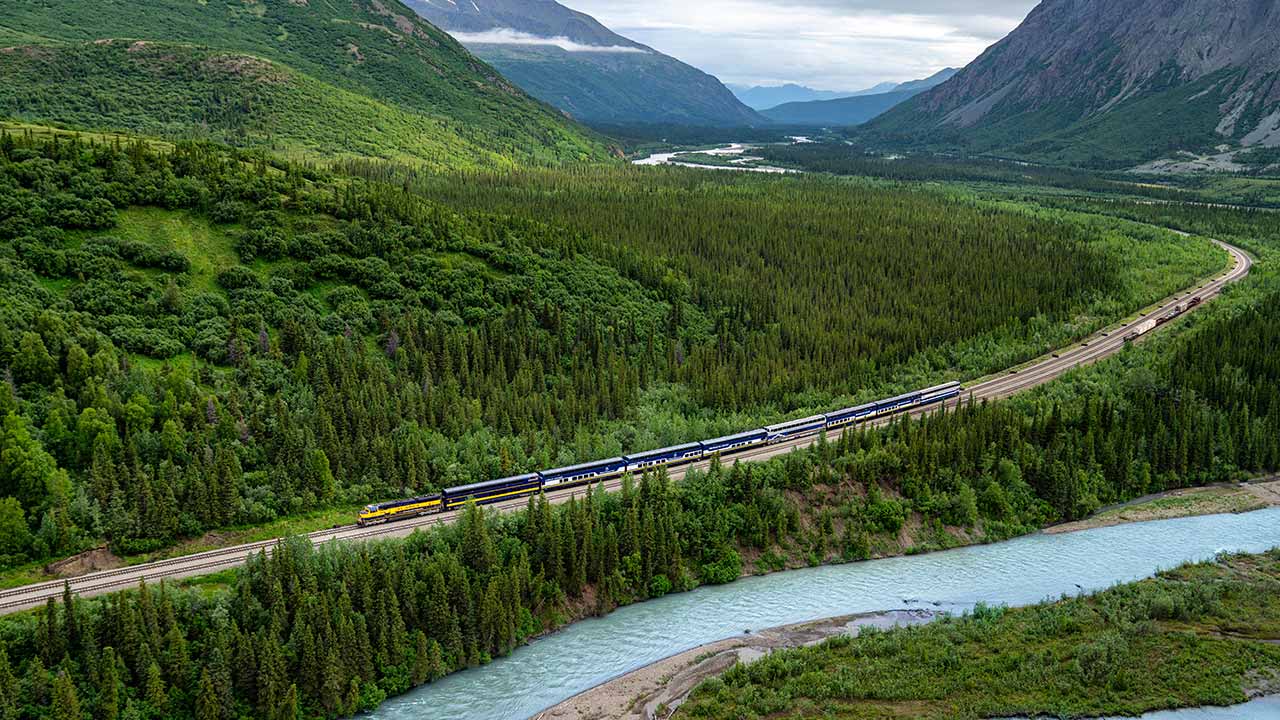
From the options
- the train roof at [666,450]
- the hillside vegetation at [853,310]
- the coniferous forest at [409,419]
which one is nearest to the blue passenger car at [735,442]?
the train roof at [666,450]

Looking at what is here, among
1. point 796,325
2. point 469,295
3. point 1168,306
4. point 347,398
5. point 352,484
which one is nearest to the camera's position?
point 352,484

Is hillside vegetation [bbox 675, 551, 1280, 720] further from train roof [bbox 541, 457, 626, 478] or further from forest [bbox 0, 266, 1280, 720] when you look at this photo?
train roof [bbox 541, 457, 626, 478]

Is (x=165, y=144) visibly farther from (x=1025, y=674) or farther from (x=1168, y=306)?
(x=1168, y=306)

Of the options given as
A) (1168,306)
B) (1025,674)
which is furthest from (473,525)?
(1168,306)

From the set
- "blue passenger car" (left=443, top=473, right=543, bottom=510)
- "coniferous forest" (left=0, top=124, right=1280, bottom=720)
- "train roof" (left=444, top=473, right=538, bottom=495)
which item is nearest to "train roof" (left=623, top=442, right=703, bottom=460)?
"coniferous forest" (left=0, top=124, right=1280, bottom=720)

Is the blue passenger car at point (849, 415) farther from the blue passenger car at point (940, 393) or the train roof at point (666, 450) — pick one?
the train roof at point (666, 450)
